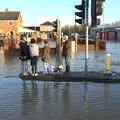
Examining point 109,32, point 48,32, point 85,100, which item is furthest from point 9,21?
point 85,100

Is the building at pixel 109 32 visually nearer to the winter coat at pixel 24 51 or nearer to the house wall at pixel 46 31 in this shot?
the house wall at pixel 46 31

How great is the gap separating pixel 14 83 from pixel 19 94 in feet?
10.6

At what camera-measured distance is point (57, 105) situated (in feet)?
40.0

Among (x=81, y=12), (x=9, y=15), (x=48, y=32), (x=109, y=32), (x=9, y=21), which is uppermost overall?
(x=9, y=15)

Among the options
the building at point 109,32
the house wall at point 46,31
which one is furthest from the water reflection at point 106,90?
the building at point 109,32

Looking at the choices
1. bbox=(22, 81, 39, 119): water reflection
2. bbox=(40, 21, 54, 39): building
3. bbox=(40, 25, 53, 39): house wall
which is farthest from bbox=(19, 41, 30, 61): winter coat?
bbox=(40, 25, 53, 39): house wall

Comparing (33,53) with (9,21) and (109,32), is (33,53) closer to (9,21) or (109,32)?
(9,21)

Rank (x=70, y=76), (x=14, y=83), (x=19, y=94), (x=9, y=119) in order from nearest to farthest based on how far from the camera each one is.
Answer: (x=9, y=119)
(x=19, y=94)
(x=14, y=83)
(x=70, y=76)

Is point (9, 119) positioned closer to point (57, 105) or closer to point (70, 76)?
point (57, 105)

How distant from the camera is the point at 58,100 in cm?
1317

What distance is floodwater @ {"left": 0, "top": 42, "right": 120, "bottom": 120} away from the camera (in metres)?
10.7

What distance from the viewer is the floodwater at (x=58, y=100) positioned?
10.7m

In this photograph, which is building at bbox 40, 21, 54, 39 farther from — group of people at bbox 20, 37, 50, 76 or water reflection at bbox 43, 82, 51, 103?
water reflection at bbox 43, 82, 51, 103

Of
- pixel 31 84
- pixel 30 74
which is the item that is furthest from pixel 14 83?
pixel 30 74
